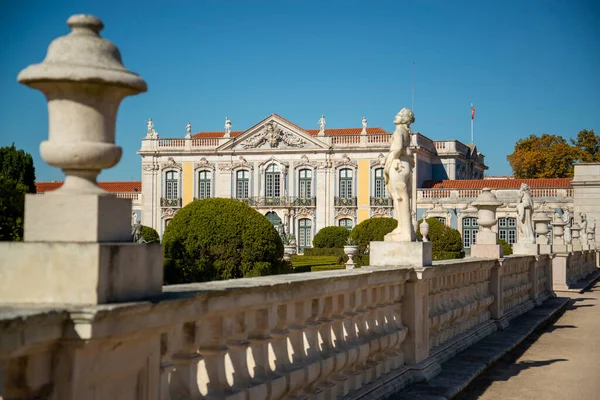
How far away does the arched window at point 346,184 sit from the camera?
49791mm

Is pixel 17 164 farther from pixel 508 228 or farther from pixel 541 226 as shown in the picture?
pixel 508 228

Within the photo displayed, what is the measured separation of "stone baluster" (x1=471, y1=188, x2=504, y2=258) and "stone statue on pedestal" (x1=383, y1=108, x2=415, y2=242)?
4.22 meters

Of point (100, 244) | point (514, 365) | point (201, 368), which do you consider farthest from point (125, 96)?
point (514, 365)

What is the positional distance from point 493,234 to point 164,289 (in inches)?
327

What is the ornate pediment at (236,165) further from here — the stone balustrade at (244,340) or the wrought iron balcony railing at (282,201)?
the stone balustrade at (244,340)

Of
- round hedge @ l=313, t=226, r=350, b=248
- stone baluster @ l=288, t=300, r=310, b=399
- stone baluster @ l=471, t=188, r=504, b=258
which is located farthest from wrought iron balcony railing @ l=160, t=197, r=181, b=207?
stone baluster @ l=288, t=300, r=310, b=399

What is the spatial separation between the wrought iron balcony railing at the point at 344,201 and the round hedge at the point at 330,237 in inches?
148

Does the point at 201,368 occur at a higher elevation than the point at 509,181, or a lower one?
lower

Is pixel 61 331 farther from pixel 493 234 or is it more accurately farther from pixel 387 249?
pixel 493 234

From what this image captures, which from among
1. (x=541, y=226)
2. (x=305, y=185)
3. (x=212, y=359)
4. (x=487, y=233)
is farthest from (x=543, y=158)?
(x=212, y=359)

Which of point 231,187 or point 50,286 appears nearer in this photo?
point 50,286

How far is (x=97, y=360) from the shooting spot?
2.59 metres

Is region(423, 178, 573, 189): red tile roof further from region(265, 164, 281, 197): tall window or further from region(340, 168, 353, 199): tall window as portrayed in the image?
region(265, 164, 281, 197): tall window

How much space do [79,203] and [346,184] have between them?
47395mm
